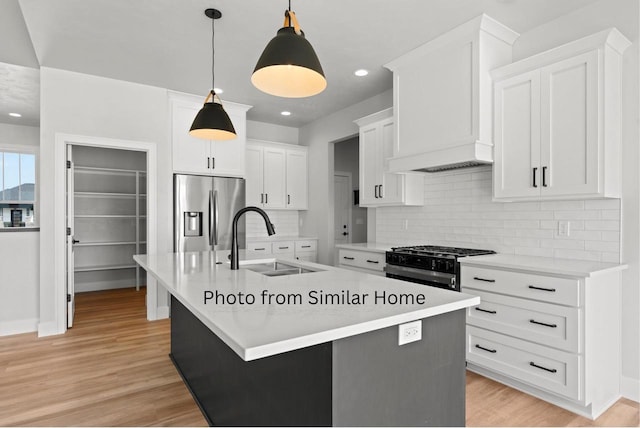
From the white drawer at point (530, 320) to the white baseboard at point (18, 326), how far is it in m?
4.40

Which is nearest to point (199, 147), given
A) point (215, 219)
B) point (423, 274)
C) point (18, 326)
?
point (215, 219)

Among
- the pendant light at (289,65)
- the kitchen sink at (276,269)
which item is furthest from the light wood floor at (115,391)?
the pendant light at (289,65)

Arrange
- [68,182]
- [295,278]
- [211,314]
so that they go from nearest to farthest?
[211,314]
[295,278]
[68,182]

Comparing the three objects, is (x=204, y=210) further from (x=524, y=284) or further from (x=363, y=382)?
(x=363, y=382)

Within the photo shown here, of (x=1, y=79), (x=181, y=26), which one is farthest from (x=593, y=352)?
(x=1, y=79)

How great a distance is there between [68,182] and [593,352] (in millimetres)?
4844

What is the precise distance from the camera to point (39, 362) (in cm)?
313

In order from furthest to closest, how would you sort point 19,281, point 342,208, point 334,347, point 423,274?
point 342,208
point 19,281
point 423,274
point 334,347

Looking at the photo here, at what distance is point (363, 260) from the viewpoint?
399 cm

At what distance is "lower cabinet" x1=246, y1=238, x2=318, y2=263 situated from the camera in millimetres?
5219

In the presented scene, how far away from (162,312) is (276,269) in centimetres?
264

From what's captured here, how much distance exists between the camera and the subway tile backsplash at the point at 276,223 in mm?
5699

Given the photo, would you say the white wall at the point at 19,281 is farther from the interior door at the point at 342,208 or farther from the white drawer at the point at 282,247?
the interior door at the point at 342,208

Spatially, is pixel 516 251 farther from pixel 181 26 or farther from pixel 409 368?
pixel 181 26
